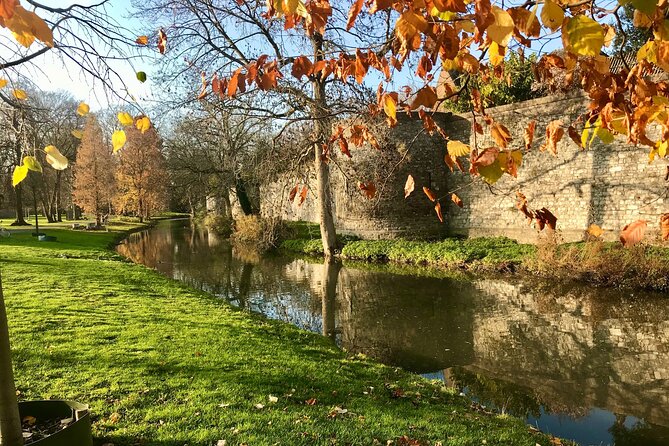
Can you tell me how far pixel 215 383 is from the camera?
4.42m

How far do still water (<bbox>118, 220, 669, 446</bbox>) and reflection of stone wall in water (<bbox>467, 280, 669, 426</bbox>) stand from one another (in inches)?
0.6

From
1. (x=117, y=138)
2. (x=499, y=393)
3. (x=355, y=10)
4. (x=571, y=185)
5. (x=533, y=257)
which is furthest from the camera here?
(x=571, y=185)

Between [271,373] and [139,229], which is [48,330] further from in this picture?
[139,229]

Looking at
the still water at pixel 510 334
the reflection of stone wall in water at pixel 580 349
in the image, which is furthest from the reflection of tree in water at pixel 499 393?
the reflection of stone wall in water at pixel 580 349

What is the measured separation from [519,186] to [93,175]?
23530 millimetres

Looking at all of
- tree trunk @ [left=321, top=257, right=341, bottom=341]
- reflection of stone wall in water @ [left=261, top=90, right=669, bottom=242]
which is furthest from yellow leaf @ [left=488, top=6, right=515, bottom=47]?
reflection of stone wall in water @ [left=261, top=90, right=669, bottom=242]

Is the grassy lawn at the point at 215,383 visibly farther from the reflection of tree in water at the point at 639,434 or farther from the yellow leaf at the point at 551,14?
the yellow leaf at the point at 551,14

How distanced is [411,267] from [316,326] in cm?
629

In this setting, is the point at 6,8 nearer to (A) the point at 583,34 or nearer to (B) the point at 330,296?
(A) the point at 583,34

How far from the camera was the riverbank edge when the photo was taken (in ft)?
32.2

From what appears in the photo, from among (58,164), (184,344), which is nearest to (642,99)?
(58,164)

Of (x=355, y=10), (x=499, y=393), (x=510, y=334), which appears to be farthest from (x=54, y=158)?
(x=510, y=334)

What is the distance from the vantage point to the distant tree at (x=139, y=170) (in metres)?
30.4

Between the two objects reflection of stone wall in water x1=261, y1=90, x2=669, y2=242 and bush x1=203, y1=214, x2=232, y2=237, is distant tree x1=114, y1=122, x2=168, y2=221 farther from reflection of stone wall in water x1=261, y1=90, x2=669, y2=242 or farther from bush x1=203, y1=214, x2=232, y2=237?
reflection of stone wall in water x1=261, y1=90, x2=669, y2=242
